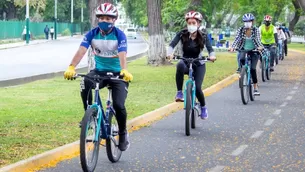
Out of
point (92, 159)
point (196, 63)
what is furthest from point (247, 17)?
point (92, 159)

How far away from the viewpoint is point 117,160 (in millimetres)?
9461

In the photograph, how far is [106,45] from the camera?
8.97 meters

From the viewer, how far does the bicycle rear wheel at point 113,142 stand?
29.6ft

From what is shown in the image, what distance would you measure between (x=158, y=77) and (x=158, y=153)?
576 inches

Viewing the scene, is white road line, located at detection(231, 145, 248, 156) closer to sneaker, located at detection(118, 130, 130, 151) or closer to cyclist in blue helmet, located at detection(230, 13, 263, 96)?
sneaker, located at detection(118, 130, 130, 151)

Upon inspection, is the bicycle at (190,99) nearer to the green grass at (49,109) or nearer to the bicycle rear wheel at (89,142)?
the green grass at (49,109)

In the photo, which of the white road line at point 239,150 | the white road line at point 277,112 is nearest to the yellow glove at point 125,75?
the white road line at point 239,150

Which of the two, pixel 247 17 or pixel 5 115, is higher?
pixel 247 17

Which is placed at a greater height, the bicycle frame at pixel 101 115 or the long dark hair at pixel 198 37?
the long dark hair at pixel 198 37

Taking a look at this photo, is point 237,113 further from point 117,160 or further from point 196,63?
point 117,160

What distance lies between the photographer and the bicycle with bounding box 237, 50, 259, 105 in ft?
54.8

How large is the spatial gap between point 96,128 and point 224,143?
10.7 feet

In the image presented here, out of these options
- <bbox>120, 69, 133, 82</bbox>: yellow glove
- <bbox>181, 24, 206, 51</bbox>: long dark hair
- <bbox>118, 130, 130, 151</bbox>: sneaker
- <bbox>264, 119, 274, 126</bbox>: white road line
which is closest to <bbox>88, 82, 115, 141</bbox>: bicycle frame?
<bbox>120, 69, 133, 82</bbox>: yellow glove

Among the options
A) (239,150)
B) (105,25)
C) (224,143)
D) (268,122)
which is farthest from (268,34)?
(105,25)
